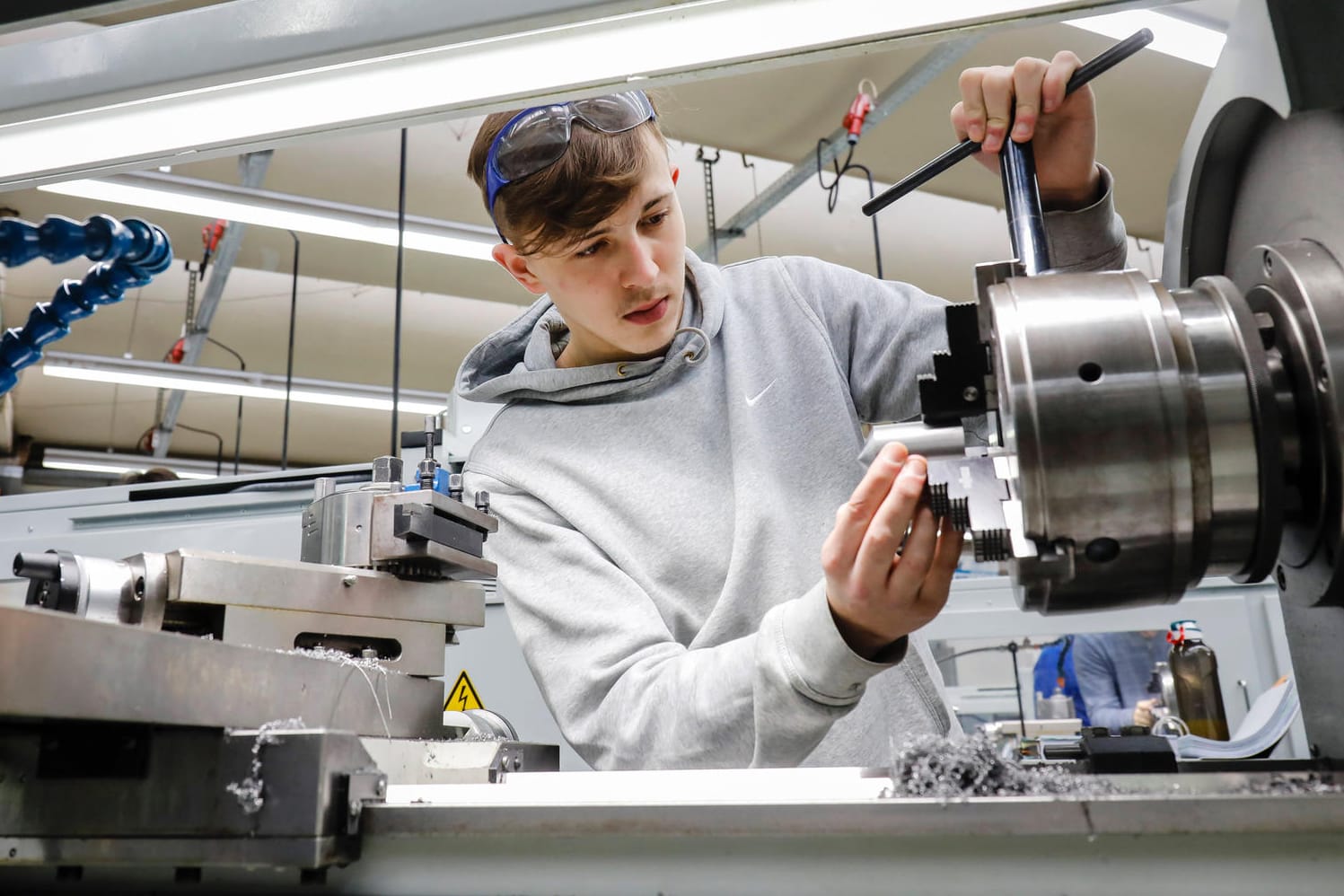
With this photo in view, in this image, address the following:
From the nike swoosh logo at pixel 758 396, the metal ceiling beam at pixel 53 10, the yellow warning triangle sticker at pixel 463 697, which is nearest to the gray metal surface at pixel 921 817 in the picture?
the metal ceiling beam at pixel 53 10

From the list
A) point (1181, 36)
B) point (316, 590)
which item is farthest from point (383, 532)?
point (1181, 36)

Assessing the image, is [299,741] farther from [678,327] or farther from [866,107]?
[866,107]

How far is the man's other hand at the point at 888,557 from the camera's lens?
0.64 metres

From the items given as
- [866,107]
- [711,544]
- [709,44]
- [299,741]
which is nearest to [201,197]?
[866,107]

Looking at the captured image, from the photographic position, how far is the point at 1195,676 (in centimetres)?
187

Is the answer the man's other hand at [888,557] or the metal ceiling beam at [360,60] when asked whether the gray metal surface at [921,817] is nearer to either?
the man's other hand at [888,557]

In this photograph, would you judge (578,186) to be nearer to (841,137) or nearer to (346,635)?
(346,635)

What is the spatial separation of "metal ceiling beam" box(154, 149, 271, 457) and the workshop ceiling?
0.19 metres

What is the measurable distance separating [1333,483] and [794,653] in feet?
1.23

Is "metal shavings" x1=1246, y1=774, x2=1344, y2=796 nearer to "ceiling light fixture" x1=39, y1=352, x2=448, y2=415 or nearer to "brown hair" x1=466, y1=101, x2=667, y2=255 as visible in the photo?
"brown hair" x1=466, y1=101, x2=667, y2=255

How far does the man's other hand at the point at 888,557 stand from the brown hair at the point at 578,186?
2.12 feet

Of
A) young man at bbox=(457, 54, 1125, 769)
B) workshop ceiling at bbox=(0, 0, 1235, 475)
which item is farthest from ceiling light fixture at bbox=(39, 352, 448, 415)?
young man at bbox=(457, 54, 1125, 769)

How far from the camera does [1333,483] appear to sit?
0.54 metres

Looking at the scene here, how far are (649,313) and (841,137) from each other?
2.52 metres
